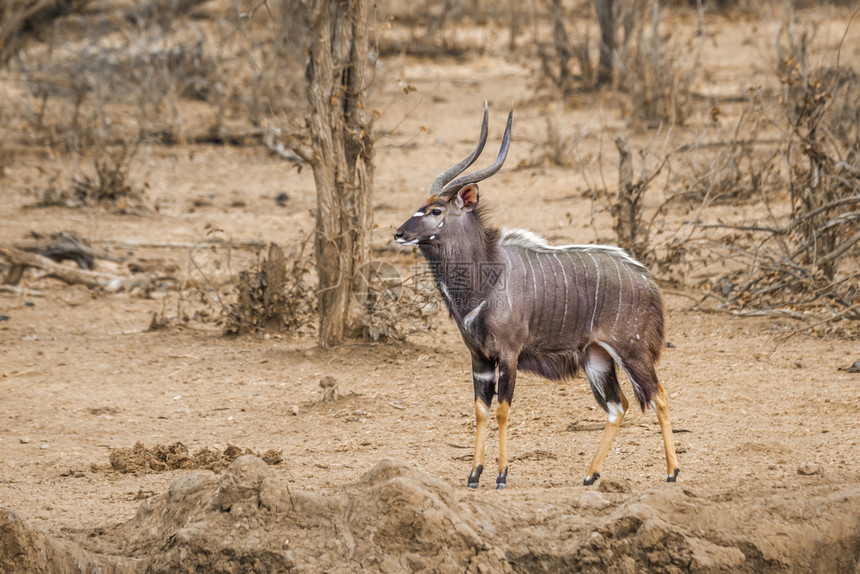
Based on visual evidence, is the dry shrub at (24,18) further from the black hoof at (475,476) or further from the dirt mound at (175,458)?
the black hoof at (475,476)

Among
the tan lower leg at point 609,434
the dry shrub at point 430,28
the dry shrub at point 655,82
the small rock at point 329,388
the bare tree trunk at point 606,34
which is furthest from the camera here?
the dry shrub at point 430,28

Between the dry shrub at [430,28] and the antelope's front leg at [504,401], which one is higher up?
the dry shrub at [430,28]

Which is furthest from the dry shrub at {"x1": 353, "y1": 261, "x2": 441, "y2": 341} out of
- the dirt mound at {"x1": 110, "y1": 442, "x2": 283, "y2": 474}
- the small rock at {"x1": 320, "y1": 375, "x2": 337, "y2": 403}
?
the dirt mound at {"x1": 110, "y1": 442, "x2": 283, "y2": 474}

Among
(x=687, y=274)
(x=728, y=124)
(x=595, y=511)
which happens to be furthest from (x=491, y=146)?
(x=595, y=511)

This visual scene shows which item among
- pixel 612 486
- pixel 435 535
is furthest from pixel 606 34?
pixel 435 535

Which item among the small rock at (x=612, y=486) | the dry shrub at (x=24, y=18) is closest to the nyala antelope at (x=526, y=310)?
the small rock at (x=612, y=486)

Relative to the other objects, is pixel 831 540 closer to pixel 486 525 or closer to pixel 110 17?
pixel 486 525

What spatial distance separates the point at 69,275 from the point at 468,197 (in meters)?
5.90

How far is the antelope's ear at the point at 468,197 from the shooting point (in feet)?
17.7

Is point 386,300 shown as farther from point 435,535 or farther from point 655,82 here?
point 655,82

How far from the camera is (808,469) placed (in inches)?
210

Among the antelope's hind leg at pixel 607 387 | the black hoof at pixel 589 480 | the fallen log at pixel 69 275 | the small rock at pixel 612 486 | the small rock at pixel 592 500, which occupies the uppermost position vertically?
the antelope's hind leg at pixel 607 387

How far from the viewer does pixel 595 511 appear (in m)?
4.63

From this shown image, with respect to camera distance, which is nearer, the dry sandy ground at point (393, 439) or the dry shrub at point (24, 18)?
the dry sandy ground at point (393, 439)
